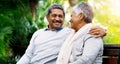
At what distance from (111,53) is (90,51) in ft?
1.12

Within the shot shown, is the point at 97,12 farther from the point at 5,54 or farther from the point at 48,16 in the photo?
the point at 48,16

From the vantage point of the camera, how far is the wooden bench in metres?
3.11

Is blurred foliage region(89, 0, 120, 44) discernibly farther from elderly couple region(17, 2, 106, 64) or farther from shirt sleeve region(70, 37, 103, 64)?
shirt sleeve region(70, 37, 103, 64)

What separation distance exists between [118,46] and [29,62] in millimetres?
1025

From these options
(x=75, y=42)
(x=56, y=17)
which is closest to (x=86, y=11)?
(x=75, y=42)

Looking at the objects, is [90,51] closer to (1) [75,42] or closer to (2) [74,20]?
(1) [75,42]

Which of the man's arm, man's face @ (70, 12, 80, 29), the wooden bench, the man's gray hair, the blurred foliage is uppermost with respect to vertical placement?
the blurred foliage

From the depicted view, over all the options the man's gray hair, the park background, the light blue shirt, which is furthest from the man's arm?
the park background

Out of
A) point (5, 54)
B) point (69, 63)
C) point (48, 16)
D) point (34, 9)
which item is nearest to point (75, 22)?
point (69, 63)

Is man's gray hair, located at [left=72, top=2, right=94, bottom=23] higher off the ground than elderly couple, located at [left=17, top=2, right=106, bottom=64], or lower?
higher

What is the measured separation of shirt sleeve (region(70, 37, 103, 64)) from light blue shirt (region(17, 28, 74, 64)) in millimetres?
663

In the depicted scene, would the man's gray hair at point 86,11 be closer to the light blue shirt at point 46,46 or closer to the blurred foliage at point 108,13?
the light blue shirt at point 46,46

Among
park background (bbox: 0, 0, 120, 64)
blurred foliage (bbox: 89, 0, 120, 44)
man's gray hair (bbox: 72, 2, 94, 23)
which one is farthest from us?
blurred foliage (bbox: 89, 0, 120, 44)

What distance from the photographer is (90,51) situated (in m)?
2.88
